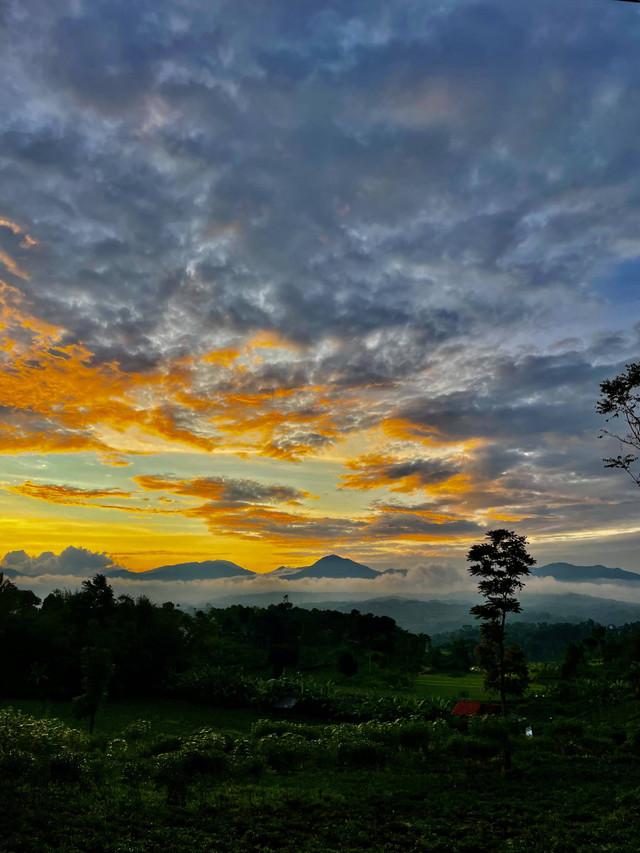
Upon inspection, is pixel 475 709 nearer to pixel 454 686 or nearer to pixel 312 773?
pixel 312 773

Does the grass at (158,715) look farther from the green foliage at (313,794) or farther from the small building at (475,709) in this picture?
the green foliage at (313,794)

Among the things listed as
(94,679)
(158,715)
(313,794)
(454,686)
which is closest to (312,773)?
(313,794)

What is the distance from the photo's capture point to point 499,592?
24656mm

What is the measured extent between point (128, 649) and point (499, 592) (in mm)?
51420

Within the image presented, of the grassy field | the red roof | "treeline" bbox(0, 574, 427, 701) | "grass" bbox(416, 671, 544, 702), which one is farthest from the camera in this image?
"grass" bbox(416, 671, 544, 702)

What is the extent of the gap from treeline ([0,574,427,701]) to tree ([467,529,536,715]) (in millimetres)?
23852

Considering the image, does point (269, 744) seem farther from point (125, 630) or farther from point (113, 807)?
point (125, 630)

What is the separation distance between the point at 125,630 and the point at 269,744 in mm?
48601

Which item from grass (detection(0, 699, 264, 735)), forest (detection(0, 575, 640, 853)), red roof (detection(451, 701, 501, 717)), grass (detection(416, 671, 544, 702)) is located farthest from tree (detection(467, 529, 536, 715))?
grass (detection(416, 671, 544, 702))

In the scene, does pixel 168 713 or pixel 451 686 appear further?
pixel 451 686

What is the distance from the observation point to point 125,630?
64.9 metres

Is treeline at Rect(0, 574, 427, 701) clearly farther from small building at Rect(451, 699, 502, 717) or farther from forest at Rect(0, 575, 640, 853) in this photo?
small building at Rect(451, 699, 502, 717)

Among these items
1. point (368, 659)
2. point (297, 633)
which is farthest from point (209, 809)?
point (297, 633)

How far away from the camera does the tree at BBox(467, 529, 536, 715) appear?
24484 millimetres
